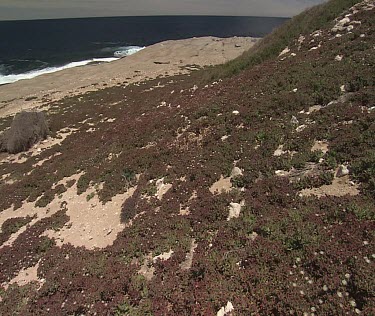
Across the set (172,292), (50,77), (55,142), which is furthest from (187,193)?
(50,77)

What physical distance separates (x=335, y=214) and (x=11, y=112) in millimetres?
47493

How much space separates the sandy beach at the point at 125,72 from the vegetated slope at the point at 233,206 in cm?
3407

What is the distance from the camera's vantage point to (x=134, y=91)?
42.2m

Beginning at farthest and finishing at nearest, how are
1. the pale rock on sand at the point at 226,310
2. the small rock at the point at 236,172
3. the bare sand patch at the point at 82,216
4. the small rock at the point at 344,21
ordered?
the small rock at the point at 344,21 → the bare sand patch at the point at 82,216 → the small rock at the point at 236,172 → the pale rock on sand at the point at 226,310

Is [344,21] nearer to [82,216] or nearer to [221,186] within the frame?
[221,186]

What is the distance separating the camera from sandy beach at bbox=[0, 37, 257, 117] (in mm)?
51281

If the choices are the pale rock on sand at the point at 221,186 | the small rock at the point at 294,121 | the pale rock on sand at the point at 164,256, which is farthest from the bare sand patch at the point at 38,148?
the small rock at the point at 294,121

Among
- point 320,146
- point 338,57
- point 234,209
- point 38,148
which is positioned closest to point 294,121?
point 320,146

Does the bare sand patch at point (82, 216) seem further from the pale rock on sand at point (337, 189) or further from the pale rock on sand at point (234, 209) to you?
the pale rock on sand at point (337, 189)

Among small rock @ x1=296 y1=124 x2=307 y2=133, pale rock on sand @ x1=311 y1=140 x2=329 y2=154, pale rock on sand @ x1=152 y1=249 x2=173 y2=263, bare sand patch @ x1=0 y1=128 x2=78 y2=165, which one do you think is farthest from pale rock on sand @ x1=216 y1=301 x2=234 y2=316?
bare sand patch @ x1=0 y1=128 x2=78 y2=165

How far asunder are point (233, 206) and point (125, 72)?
188 feet

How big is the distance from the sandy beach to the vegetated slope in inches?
1341

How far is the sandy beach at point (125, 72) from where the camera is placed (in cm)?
5128

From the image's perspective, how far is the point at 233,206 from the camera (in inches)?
432
